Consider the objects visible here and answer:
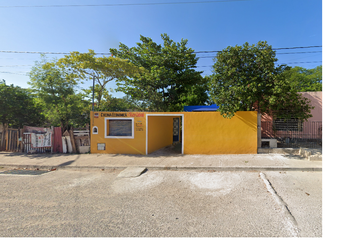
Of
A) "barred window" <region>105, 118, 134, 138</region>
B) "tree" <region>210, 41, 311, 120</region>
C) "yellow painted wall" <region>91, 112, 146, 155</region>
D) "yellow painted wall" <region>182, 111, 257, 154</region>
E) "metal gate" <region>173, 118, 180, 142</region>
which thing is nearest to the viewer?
"tree" <region>210, 41, 311, 120</region>

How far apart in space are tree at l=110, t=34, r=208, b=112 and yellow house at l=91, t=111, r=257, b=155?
520 centimetres

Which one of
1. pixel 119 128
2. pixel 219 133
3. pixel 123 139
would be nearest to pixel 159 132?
pixel 123 139

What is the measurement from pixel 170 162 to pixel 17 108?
892cm

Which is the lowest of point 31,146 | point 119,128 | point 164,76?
point 31,146

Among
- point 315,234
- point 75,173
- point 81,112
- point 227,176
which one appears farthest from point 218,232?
point 81,112

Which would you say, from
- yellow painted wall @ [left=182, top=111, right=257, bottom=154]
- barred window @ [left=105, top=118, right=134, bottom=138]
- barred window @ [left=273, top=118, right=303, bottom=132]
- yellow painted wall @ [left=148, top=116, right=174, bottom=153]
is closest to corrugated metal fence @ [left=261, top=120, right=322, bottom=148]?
barred window @ [left=273, top=118, right=303, bottom=132]

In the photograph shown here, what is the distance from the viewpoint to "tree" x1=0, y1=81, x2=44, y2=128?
8141mm

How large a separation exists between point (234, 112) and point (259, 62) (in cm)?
249

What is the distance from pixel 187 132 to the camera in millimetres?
7688

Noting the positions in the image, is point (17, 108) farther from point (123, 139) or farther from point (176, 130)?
point (176, 130)

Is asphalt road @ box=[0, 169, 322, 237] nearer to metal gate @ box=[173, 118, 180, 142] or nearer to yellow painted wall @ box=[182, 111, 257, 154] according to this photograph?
yellow painted wall @ box=[182, 111, 257, 154]

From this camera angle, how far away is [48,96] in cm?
824

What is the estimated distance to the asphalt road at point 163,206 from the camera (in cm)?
258

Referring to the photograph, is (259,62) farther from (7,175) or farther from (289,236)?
(7,175)
